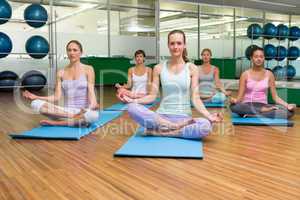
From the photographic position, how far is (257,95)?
146 inches

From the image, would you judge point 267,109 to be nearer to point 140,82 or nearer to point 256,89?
point 256,89

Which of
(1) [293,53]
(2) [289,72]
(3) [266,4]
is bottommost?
(2) [289,72]

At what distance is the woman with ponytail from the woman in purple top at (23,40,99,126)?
25.0 inches

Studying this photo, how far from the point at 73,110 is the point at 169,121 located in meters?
1.05

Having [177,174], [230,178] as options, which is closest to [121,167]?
[177,174]

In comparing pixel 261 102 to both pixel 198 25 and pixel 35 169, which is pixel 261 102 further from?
pixel 198 25

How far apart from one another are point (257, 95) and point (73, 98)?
1.98m

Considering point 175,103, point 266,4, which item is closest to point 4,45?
point 175,103

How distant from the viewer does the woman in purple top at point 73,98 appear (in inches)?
126

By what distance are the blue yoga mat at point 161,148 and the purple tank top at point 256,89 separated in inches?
50.8

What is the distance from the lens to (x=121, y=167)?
2088 millimetres

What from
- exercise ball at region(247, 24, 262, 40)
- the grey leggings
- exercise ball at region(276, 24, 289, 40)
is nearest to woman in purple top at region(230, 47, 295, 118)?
the grey leggings

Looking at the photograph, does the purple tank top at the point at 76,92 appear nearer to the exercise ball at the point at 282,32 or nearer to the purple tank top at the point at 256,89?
the purple tank top at the point at 256,89

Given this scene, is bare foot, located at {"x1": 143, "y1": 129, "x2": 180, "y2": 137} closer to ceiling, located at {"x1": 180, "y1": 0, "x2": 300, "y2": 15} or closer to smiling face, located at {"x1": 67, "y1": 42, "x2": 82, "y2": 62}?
smiling face, located at {"x1": 67, "y1": 42, "x2": 82, "y2": 62}
